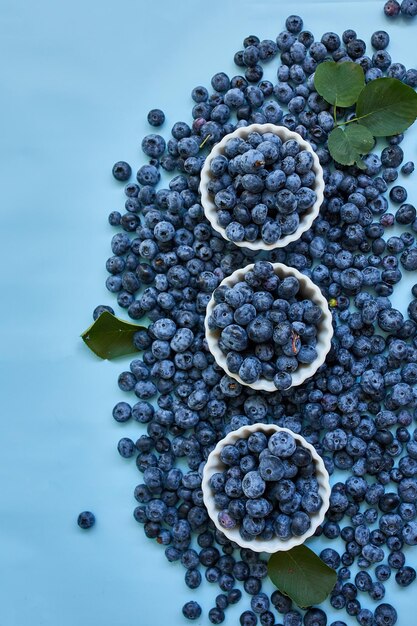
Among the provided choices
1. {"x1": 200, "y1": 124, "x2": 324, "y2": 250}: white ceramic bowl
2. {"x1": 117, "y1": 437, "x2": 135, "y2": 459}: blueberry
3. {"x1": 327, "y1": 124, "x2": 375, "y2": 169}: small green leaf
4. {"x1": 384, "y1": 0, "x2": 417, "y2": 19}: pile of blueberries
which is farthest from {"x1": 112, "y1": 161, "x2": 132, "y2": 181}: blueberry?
{"x1": 384, "y1": 0, "x2": 417, "y2": 19}: pile of blueberries

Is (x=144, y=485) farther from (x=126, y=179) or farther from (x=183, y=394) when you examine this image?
(x=126, y=179)

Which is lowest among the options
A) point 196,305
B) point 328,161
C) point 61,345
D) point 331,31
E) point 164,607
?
point 164,607

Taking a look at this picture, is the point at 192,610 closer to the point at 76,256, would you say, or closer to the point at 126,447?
the point at 126,447

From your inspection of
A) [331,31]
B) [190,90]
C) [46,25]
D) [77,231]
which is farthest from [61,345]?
[331,31]

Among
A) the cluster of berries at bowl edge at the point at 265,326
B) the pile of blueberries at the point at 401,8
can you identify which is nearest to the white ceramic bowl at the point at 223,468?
the cluster of berries at bowl edge at the point at 265,326

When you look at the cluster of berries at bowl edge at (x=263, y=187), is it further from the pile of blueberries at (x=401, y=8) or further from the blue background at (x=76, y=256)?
the pile of blueberries at (x=401, y=8)

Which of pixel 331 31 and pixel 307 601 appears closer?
pixel 307 601
